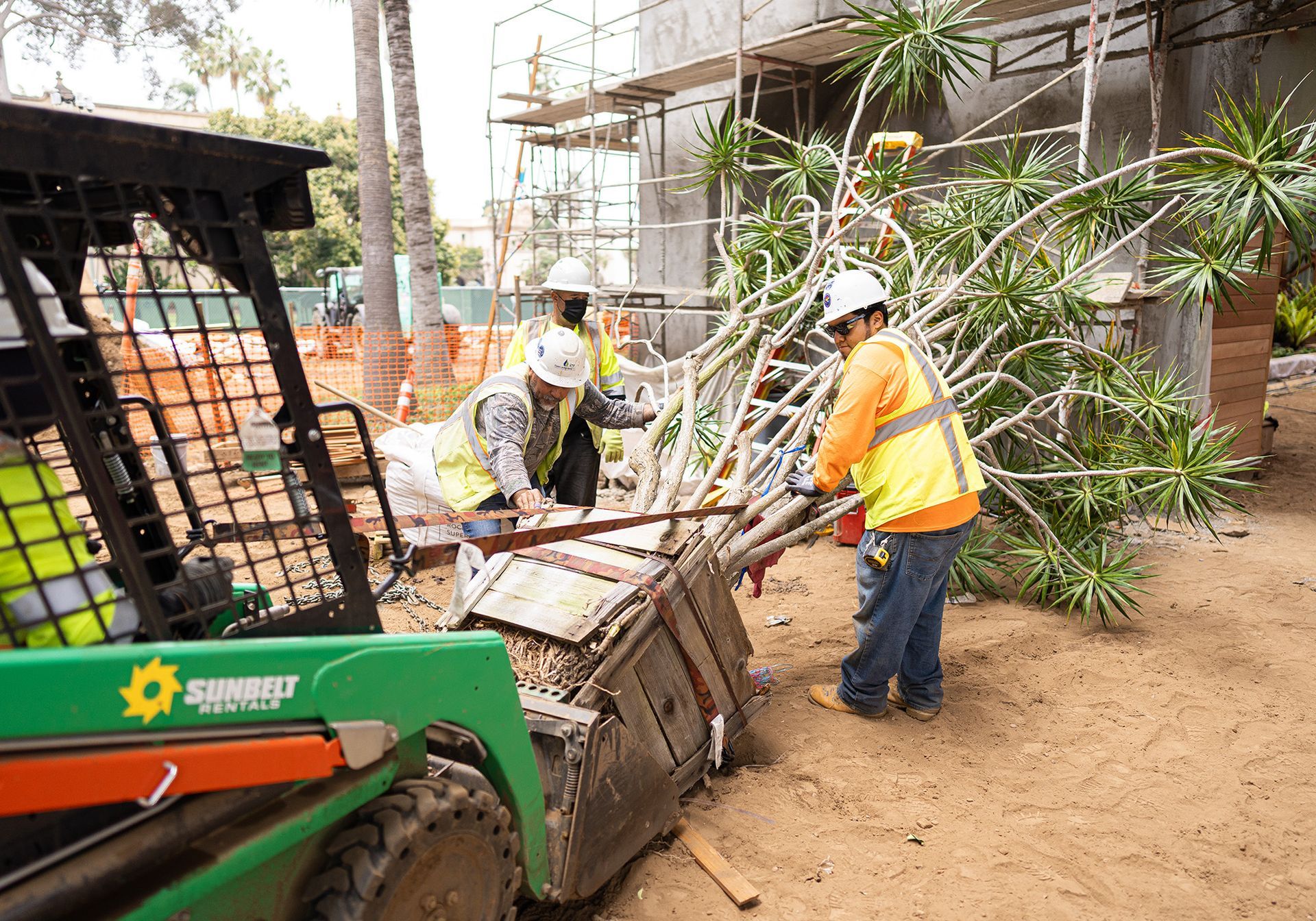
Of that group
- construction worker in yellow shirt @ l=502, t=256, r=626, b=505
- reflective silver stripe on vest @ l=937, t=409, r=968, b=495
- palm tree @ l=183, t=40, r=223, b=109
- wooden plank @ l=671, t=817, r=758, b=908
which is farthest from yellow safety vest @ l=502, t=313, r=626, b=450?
palm tree @ l=183, t=40, r=223, b=109

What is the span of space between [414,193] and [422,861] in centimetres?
1128

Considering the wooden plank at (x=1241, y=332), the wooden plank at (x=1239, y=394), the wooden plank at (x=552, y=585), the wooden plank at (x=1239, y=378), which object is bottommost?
the wooden plank at (x=1239, y=394)

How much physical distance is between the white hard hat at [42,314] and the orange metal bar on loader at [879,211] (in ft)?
11.6

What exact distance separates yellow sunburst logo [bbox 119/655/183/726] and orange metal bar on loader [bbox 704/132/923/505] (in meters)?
3.43

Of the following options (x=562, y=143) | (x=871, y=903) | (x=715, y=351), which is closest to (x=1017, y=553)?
(x=715, y=351)

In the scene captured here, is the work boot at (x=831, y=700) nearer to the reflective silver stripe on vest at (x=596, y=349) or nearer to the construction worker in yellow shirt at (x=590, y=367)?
the construction worker in yellow shirt at (x=590, y=367)

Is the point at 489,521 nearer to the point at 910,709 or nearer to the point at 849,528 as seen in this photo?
the point at 910,709

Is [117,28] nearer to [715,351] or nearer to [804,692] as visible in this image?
[715,351]

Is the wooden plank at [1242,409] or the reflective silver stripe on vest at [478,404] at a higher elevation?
the reflective silver stripe on vest at [478,404]

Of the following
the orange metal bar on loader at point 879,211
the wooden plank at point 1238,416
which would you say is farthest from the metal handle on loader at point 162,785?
the wooden plank at point 1238,416

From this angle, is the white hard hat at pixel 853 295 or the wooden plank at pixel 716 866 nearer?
the wooden plank at pixel 716 866

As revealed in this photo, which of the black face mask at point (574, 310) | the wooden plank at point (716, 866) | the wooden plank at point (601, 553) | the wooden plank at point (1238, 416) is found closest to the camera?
the wooden plank at point (716, 866)

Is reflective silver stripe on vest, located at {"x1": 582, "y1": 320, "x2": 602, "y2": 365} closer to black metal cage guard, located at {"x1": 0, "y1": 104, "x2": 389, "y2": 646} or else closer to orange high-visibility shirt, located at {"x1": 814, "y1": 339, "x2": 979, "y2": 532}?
orange high-visibility shirt, located at {"x1": 814, "y1": 339, "x2": 979, "y2": 532}

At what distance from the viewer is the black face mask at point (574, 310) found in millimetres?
5004
